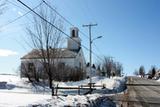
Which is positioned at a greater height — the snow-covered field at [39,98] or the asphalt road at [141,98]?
the snow-covered field at [39,98]

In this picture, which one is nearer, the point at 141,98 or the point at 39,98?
the point at 39,98

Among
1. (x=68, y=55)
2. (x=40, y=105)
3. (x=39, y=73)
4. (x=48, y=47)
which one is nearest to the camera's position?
(x=40, y=105)

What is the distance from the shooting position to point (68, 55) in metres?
91.3

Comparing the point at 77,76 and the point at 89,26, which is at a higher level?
the point at 89,26

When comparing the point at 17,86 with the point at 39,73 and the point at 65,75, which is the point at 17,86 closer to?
the point at 39,73

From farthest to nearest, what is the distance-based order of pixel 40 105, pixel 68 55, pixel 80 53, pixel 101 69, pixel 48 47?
pixel 101 69, pixel 80 53, pixel 68 55, pixel 48 47, pixel 40 105

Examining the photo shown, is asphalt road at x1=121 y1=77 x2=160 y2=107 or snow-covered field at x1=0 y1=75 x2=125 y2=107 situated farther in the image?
asphalt road at x1=121 y1=77 x2=160 y2=107

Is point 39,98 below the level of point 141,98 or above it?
above

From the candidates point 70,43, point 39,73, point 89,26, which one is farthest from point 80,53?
point 89,26

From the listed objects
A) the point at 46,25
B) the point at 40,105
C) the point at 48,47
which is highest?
the point at 46,25

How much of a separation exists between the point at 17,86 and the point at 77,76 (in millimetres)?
38216

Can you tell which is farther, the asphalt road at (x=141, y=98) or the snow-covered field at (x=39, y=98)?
the asphalt road at (x=141, y=98)

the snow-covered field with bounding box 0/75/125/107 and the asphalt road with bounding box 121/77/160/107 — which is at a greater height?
the snow-covered field with bounding box 0/75/125/107

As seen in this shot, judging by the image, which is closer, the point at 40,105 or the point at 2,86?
the point at 40,105
